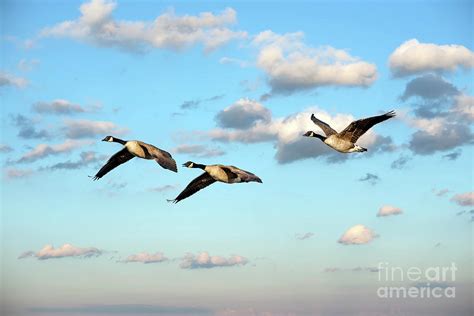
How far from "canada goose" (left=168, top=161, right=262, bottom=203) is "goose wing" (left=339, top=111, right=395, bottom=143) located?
502 centimetres

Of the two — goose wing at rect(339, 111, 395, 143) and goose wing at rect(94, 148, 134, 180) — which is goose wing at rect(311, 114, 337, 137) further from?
goose wing at rect(94, 148, 134, 180)

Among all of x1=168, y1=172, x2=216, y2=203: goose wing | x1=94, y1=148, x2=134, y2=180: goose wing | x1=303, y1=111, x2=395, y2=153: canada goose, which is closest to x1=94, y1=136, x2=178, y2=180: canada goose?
x1=94, y1=148, x2=134, y2=180: goose wing

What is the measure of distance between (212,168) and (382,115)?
7261mm

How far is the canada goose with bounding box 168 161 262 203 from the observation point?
1150 inches

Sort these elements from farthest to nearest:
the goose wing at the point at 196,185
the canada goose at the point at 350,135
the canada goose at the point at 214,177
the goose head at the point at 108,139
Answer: the goose head at the point at 108,139, the goose wing at the point at 196,185, the canada goose at the point at 350,135, the canada goose at the point at 214,177

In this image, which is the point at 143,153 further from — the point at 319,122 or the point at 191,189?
the point at 319,122

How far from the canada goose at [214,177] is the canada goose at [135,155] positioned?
201 cm

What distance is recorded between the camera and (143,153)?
101 ft

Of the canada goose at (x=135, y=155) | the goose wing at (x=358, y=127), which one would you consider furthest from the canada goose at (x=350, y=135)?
the canada goose at (x=135, y=155)

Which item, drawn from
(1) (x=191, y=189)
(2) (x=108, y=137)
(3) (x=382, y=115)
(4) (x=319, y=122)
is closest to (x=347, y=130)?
(3) (x=382, y=115)

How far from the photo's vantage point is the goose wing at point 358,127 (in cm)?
3007

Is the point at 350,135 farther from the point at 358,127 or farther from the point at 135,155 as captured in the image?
the point at 135,155

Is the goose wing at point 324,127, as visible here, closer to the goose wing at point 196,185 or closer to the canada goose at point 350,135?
the canada goose at point 350,135

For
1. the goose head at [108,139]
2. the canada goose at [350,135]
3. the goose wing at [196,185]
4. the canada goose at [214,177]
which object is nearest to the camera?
the canada goose at [214,177]
